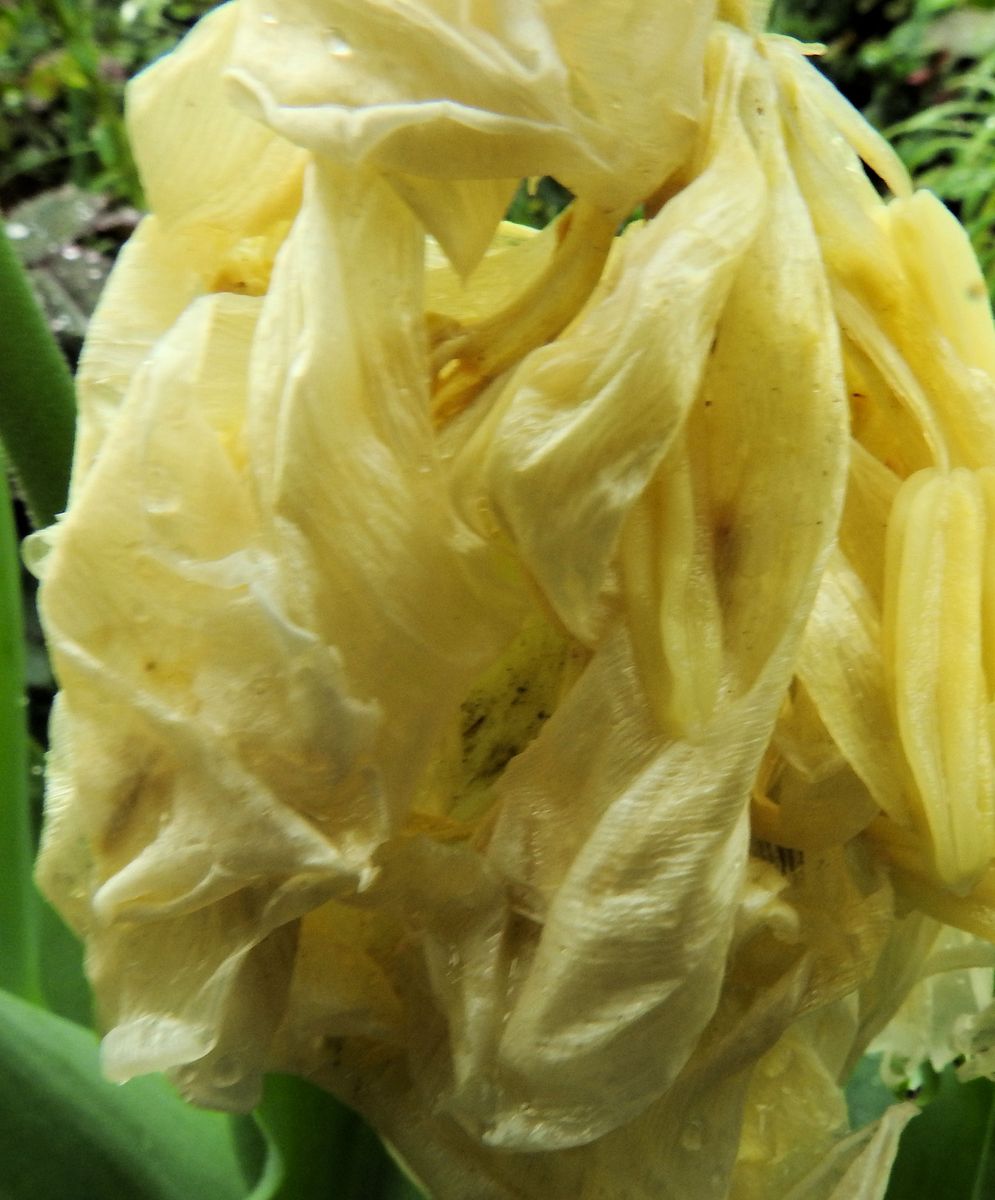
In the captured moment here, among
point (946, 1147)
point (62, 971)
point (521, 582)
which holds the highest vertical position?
point (521, 582)

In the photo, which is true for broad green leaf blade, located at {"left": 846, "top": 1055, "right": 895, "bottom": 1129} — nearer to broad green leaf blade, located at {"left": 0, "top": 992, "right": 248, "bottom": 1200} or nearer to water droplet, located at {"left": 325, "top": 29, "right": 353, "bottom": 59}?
broad green leaf blade, located at {"left": 0, "top": 992, "right": 248, "bottom": 1200}

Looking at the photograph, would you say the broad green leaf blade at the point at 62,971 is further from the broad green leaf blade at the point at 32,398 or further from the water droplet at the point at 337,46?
the water droplet at the point at 337,46

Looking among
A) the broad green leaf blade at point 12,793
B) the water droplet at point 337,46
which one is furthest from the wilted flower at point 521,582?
the broad green leaf blade at point 12,793

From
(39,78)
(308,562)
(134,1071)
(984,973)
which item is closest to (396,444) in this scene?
(308,562)

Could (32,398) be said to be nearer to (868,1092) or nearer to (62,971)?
(62,971)

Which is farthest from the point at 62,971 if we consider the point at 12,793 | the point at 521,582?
the point at 521,582

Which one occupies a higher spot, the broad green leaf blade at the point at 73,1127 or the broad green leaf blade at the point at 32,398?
the broad green leaf blade at the point at 32,398
